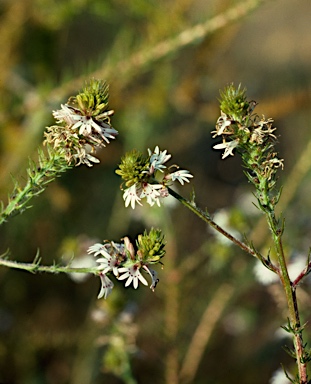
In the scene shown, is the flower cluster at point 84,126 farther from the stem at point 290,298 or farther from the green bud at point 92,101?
the stem at point 290,298

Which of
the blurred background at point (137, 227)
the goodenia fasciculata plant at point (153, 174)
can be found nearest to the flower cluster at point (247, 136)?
the goodenia fasciculata plant at point (153, 174)

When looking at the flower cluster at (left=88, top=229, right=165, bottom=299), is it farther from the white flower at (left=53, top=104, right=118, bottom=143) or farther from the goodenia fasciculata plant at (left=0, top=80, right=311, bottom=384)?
the white flower at (left=53, top=104, right=118, bottom=143)

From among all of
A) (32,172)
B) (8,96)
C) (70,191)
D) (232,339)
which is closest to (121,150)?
(70,191)

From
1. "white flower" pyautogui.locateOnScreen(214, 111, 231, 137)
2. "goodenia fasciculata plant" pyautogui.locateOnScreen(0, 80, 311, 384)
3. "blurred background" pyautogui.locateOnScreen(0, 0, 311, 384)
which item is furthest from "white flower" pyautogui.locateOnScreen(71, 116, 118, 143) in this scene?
"blurred background" pyautogui.locateOnScreen(0, 0, 311, 384)

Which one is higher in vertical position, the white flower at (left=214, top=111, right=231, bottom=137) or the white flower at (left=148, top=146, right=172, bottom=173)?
the white flower at (left=214, top=111, right=231, bottom=137)

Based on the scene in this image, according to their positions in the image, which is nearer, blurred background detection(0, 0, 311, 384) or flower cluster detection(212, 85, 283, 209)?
flower cluster detection(212, 85, 283, 209)

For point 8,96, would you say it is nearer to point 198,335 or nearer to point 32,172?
point 198,335
